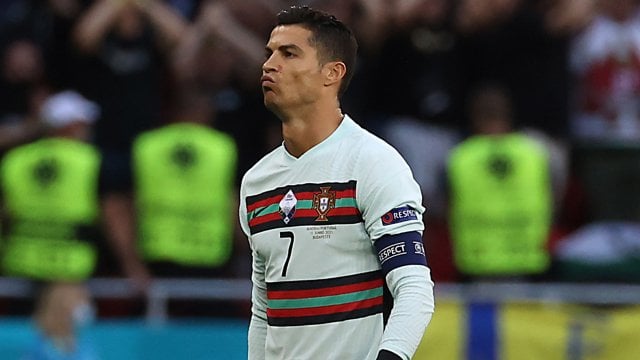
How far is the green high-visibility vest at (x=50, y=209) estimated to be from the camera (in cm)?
1020

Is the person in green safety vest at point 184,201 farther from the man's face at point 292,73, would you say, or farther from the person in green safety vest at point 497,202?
the man's face at point 292,73

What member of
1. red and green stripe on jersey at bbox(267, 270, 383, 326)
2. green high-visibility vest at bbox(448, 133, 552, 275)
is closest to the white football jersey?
red and green stripe on jersey at bbox(267, 270, 383, 326)

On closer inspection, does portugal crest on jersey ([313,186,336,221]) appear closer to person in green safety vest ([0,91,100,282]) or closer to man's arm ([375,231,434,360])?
man's arm ([375,231,434,360])

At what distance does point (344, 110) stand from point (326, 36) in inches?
232

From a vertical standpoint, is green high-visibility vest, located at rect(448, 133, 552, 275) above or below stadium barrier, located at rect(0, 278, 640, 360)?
above

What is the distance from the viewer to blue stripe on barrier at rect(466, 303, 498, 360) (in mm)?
9906

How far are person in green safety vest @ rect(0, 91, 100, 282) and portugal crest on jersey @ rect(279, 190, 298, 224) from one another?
527 cm

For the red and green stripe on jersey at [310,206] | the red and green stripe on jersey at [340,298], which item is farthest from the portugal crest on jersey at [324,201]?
the red and green stripe on jersey at [340,298]

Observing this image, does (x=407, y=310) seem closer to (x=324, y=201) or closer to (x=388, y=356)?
(x=388, y=356)

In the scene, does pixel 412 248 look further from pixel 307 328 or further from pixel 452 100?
pixel 452 100

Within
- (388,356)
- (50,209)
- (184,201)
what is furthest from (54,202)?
(388,356)

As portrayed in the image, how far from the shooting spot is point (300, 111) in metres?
5.07

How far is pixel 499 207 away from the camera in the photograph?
10.6 meters

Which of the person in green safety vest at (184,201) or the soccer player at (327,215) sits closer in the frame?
the soccer player at (327,215)
